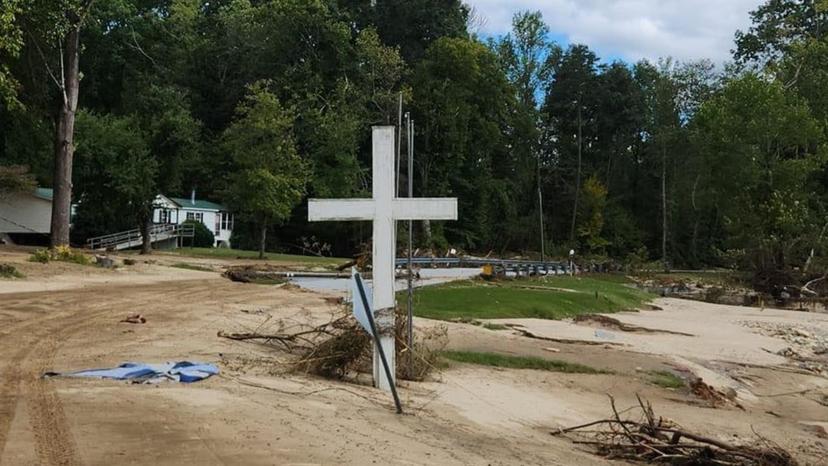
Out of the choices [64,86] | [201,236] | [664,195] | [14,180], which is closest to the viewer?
[64,86]

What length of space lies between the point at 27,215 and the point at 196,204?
13996 millimetres

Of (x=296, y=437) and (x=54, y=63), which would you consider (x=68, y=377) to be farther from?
(x=54, y=63)

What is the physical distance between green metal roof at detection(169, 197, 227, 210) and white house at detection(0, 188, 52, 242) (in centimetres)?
1059

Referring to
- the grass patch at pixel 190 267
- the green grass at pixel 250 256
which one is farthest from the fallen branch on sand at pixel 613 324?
the green grass at pixel 250 256

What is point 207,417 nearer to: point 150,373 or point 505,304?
point 150,373

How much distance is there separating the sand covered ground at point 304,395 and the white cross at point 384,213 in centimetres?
82

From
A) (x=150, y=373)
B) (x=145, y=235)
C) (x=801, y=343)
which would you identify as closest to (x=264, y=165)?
(x=145, y=235)

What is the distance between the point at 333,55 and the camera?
6350 centimetres

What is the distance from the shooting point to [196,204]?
62000mm

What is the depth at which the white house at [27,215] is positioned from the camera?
5012cm

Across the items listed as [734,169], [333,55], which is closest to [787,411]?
[734,169]

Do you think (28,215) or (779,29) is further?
(779,29)

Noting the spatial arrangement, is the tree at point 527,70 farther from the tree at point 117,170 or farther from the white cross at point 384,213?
the white cross at point 384,213

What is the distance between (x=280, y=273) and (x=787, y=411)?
2313 cm
